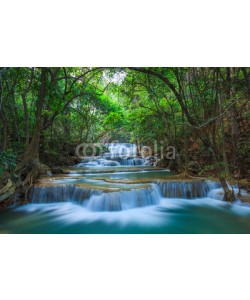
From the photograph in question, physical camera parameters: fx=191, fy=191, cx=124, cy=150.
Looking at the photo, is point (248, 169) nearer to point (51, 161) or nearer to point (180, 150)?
point (180, 150)

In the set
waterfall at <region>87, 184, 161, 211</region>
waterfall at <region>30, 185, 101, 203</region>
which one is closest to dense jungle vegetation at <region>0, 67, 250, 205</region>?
waterfall at <region>30, 185, 101, 203</region>

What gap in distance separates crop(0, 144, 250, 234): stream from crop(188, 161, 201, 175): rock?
1911 mm

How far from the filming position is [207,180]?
7121 mm

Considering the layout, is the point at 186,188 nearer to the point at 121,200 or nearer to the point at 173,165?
the point at 121,200

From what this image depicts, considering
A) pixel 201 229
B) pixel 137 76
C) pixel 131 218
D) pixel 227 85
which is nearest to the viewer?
pixel 201 229

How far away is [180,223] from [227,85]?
11.9 feet

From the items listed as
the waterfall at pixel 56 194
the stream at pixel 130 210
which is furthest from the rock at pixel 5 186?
the waterfall at pixel 56 194

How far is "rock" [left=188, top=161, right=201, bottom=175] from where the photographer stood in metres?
8.96

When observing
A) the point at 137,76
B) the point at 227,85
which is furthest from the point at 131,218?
the point at 137,76

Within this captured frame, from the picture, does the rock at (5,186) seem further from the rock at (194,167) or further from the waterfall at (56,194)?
the rock at (194,167)

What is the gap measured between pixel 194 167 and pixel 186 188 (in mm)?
2653

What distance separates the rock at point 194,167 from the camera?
896 cm

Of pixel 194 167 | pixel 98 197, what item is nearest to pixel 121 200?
pixel 98 197

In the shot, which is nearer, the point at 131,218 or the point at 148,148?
the point at 131,218
